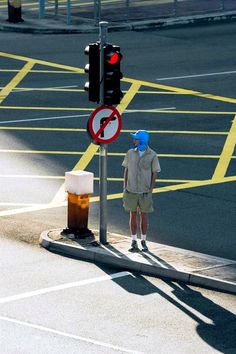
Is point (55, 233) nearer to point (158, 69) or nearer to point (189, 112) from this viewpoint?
point (189, 112)

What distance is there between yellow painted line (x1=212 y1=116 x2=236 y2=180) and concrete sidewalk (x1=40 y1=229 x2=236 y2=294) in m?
5.16

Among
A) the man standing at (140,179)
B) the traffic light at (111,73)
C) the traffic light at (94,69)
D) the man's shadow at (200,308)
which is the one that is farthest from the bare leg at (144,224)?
the traffic light at (94,69)

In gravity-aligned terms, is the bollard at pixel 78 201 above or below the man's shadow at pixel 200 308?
above

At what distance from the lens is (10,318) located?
1769 centimetres

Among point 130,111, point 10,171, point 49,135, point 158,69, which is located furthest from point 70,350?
point 158,69

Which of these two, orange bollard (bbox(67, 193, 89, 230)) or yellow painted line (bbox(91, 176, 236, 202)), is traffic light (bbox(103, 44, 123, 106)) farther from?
yellow painted line (bbox(91, 176, 236, 202))

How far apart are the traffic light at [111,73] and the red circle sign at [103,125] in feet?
0.47

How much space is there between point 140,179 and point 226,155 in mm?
7465

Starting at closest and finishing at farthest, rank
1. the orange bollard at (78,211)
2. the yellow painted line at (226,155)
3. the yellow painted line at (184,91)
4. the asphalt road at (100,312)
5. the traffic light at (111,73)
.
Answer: the asphalt road at (100,312), the traffic light at (111,73), the orange bollard at (78,211), the yellow painted line at (226,155), the yellow painted line at (184,91)

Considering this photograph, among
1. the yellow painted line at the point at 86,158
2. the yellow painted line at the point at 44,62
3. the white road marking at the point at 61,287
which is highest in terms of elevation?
the yellow painted line at the point at 44,62

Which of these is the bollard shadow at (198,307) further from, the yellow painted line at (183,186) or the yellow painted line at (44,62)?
the yellow painted line at (44,62)

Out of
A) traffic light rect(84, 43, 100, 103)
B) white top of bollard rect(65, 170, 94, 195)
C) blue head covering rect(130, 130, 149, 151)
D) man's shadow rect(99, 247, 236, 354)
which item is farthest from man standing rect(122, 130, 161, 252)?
traffic light rect(84, 43, 100, 103)

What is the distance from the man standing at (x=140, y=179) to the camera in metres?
21.2

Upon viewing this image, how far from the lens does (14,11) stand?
45906 millimetres
